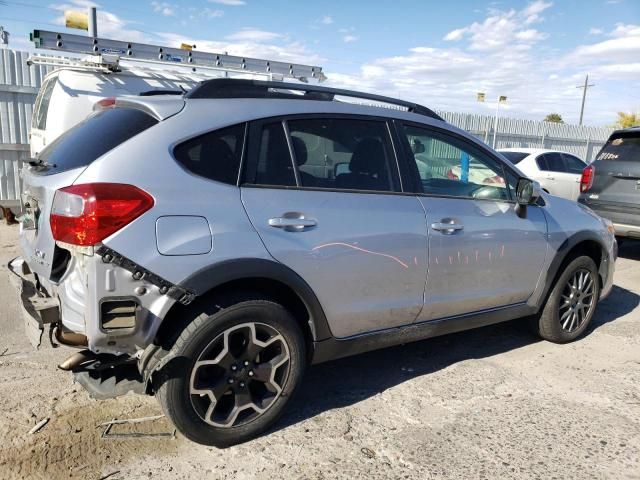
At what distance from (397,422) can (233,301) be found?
4.22 feet

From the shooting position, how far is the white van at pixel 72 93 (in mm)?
7262

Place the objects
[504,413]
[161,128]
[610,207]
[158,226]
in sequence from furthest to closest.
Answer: [610,207] < [504,413] < [161,128] < [158,226]

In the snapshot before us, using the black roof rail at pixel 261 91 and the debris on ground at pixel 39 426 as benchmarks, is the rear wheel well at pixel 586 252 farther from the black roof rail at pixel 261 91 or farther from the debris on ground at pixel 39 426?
the debris on ground at pixel 39 426

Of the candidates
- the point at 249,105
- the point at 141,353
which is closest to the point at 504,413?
the point at 141,353

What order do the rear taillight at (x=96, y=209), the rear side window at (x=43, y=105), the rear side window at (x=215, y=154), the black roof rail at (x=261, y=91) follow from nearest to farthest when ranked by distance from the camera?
the rear taillight at (x=96, y=209) → the rear side window at (x=215, y=154) → the black roof rail at (x=261, y=91) → the rear side window at (x=43, y=105)

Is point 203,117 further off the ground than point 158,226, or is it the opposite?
point 203,117

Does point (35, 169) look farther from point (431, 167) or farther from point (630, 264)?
point (630, 264)

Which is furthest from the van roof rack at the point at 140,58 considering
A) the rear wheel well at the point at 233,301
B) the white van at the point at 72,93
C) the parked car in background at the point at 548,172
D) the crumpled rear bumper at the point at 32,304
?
the rear wheel well at the point at 233,301

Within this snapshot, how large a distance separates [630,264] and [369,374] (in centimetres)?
570

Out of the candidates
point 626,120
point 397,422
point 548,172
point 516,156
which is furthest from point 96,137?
point 626,120

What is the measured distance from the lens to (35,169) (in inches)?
117

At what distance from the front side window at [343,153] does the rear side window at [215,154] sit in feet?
1.18

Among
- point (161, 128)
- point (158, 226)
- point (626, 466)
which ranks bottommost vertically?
point (626, 466)

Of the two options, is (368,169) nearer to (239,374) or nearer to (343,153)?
(343,153)
